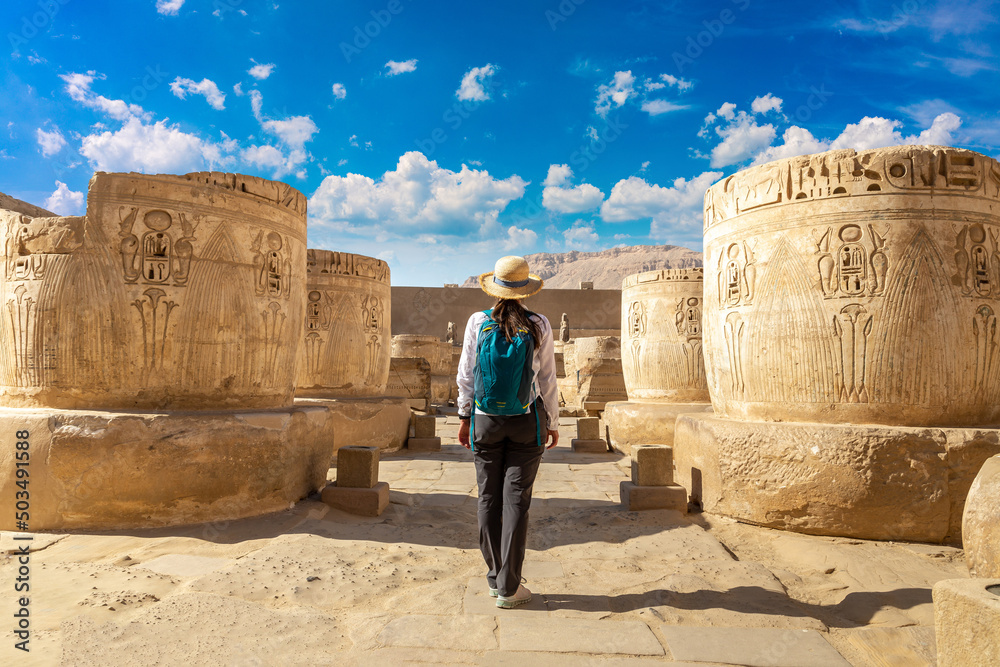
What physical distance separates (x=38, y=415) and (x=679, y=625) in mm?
3467

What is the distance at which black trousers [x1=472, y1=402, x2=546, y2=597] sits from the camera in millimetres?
2557

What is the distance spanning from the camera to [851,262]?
3.59m

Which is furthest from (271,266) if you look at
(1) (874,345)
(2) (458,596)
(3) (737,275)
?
(1) (874,345)

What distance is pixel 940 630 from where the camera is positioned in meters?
1.64

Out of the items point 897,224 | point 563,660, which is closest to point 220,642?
point 563,660

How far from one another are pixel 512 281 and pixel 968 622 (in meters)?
1.89

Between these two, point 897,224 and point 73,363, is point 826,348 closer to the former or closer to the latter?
point 897,224

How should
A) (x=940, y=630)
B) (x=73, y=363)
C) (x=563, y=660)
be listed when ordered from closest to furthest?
(x=940, y=630) < (x=563, y=660) < (x=73, y=363)

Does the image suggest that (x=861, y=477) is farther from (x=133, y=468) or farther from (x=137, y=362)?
(x=137, y=362)

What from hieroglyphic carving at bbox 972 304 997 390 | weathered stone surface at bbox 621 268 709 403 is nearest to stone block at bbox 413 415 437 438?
weathered stone surface at bbox 621 268 709 403

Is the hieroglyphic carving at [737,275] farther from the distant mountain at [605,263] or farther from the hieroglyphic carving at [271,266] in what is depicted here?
the distant mountain at [605,263]

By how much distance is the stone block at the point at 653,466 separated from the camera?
4309mm

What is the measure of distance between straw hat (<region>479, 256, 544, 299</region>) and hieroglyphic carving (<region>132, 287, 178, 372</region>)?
6.95ft

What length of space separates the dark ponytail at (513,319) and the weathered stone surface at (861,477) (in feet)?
5.90
